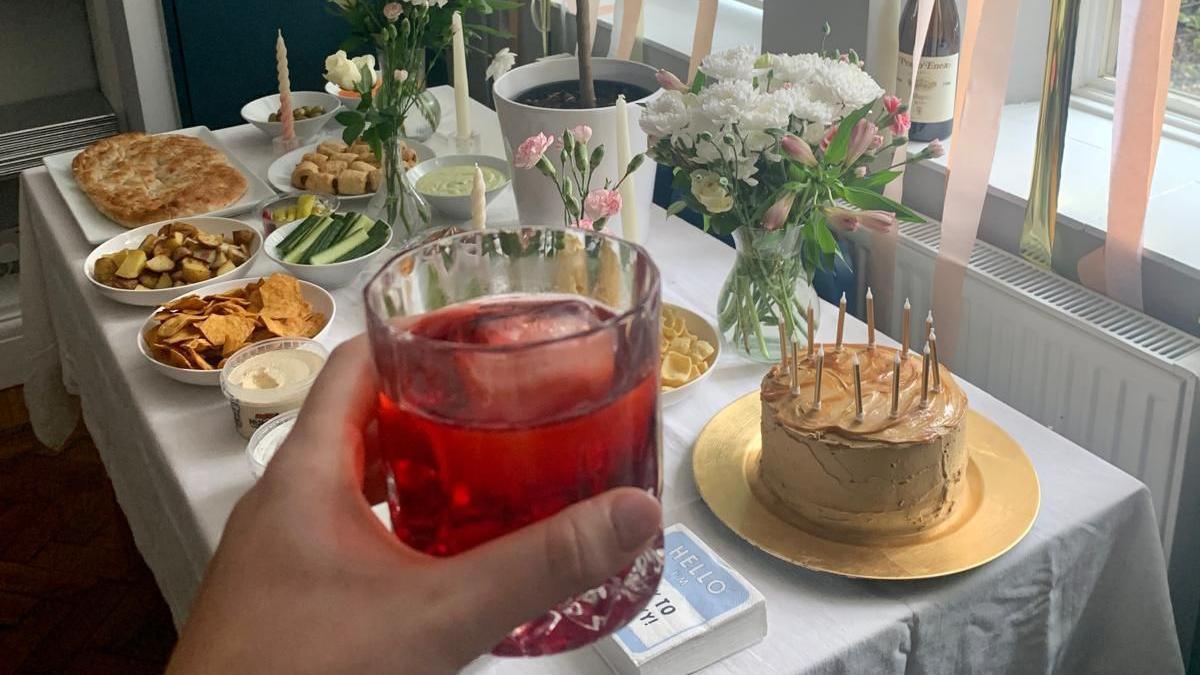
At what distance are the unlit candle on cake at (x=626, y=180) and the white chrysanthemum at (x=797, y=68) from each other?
0.23m

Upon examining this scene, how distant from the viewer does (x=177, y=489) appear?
109 centimetres

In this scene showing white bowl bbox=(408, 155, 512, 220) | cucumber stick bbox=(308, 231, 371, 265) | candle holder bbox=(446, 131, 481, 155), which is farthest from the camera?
candle holder bbox=(446, 131, 481, 155)

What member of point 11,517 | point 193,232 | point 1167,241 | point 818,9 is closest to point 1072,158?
point 1167,241

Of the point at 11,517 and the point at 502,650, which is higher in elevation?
the point at 502,650

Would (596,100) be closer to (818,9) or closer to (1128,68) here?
(818,9)

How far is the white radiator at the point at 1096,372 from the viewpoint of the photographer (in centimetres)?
124

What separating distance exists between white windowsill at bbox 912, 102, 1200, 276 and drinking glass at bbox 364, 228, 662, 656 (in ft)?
3.16

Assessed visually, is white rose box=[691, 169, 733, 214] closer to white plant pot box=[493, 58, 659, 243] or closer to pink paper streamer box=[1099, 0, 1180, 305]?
white plant pot box=[493, 58, 659, 243]

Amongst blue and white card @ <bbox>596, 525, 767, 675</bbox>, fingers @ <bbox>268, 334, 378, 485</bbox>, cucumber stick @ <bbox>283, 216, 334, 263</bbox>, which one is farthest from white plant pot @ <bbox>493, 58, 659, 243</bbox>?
fingers @ <bbox>268, 334, 378, 485</bbox>

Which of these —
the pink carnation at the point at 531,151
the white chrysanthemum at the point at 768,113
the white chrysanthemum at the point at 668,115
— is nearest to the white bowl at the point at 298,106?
the pink carnation at the point at 531,151

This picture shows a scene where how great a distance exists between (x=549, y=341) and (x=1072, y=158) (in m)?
1.27

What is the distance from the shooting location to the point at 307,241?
144 centimetres

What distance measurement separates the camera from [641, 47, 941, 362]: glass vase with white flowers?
3.43 feet

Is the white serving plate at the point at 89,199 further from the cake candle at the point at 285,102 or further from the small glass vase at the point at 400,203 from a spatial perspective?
the small glass vase at the point at 400,203
